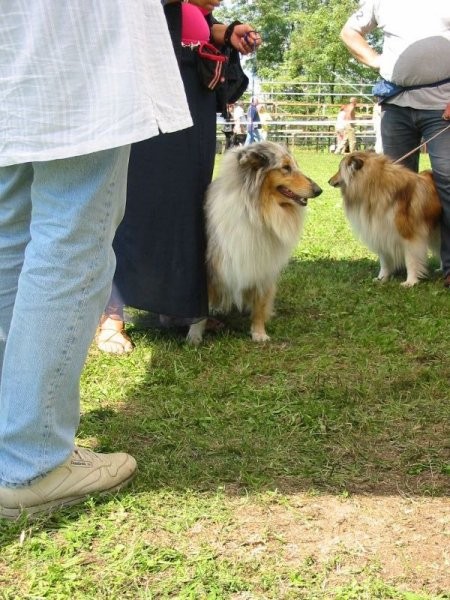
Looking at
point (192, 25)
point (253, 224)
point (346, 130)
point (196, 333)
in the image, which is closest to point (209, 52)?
point (192, 25)

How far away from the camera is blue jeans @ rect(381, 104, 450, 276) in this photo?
461 centimetres

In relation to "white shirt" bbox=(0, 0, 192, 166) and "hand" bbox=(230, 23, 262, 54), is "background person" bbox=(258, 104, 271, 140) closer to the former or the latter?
"hand" bbox=(230, 23, 262, 54)

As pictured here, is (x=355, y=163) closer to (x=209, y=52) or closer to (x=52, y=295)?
(x=209, y=52)

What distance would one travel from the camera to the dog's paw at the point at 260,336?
12.2 feet

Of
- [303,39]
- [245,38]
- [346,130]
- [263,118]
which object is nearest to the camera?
[245,38]

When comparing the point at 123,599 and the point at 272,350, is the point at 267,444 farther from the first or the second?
the point at 272,350

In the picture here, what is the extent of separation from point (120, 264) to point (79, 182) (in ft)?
6.17

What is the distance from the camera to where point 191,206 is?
350 cm

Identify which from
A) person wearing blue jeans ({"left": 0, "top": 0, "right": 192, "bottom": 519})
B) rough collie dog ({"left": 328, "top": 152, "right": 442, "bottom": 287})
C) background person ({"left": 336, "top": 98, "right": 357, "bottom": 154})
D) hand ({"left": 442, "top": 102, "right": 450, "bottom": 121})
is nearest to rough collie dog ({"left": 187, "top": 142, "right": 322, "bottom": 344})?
hand ({"left": 442, "top": 102, "right": 450, "bottom": 121})

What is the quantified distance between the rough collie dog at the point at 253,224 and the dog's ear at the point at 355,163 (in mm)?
1542

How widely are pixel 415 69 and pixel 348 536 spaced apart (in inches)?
142

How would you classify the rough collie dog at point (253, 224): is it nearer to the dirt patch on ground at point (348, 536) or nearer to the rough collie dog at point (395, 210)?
the rough collie dog at point (395, 210)

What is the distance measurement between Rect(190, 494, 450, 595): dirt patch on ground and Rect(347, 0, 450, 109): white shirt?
335 cm

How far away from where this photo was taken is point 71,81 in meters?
1.58
